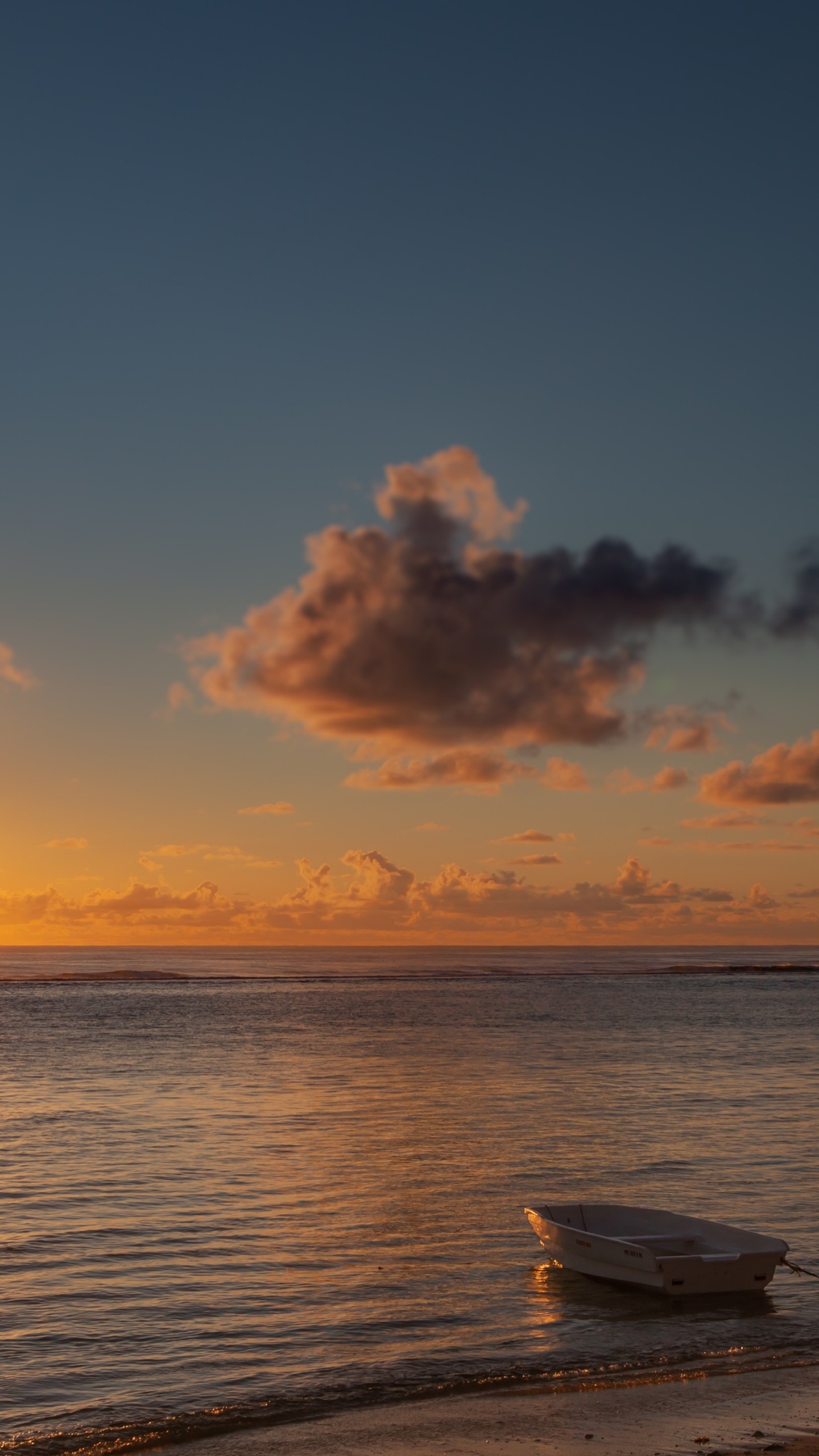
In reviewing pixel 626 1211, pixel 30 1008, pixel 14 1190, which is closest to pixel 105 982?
pixel 30 1008

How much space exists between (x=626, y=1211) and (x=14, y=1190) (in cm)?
1605

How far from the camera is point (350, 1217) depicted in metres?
27.3

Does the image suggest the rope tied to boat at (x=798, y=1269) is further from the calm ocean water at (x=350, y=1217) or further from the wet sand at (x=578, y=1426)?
the wet sand at (x=578, y=1426)

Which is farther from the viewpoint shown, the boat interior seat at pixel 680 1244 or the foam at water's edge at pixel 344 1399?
the boat interior seat at pixel 680 1244

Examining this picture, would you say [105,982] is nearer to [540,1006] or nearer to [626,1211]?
[540,1006]

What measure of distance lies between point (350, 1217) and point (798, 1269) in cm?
1060

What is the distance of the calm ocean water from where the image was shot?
17.6 metres

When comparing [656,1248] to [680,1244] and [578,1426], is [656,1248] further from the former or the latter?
[578,1426]

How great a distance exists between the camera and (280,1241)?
25062 mm

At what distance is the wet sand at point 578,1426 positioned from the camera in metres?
14.2

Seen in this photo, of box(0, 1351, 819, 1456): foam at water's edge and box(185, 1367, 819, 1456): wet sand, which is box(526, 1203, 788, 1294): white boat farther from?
box(185, 1367, 819, 1456): wet sand

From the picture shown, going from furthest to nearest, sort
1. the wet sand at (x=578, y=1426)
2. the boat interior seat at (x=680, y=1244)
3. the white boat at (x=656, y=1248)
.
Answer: the boat interior seat at (x=680, y=1244), the white boat at (x=656, y=1248), the wet sand at (x=578, y=1426)

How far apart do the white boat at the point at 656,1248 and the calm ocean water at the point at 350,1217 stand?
1.24 feet

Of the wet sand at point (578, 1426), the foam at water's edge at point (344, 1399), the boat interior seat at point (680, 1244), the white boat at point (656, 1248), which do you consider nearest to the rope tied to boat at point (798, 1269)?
the white boat at point (656, 1248)
